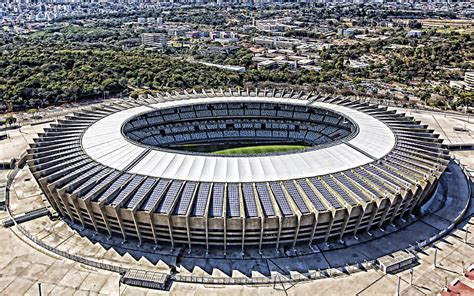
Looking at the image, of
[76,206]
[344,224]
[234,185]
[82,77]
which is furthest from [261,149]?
[82,77]

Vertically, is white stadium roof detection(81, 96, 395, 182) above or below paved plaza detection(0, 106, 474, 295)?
above

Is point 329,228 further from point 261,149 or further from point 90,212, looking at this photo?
point 261,149

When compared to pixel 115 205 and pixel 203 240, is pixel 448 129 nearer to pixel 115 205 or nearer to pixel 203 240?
pixel 203 240

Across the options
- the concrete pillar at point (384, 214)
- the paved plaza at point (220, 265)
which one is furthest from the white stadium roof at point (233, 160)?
the paved plaza at point (220, 265)

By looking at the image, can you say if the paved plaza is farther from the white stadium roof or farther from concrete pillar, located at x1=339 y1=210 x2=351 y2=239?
the white stadium roof

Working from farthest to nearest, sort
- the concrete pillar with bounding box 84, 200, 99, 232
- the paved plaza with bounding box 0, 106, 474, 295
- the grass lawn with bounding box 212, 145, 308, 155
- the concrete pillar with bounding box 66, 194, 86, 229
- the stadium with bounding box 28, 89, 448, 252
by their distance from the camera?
1. the grass lawn with bounding box 212, 145, 308, 155
2. the concrete pillar with bounding box 66, 194, 86, 229
3. the concrete pillar with bounding box 84, 200, 99, 232
4. the stadium with bounding box 28, 89, 448, 252
5. the paved plaza with bounding box 0, 106, 474, 295

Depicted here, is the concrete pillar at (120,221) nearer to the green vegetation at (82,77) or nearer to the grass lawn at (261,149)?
the grass lawn at (261,149)

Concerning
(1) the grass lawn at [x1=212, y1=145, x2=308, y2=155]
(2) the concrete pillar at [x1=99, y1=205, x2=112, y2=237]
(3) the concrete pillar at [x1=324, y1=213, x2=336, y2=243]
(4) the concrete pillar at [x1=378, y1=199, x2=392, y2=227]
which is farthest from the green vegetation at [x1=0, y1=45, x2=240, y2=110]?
(3) the concrete pillar at [x1=324, y1=213, x2=336, y2=243]
